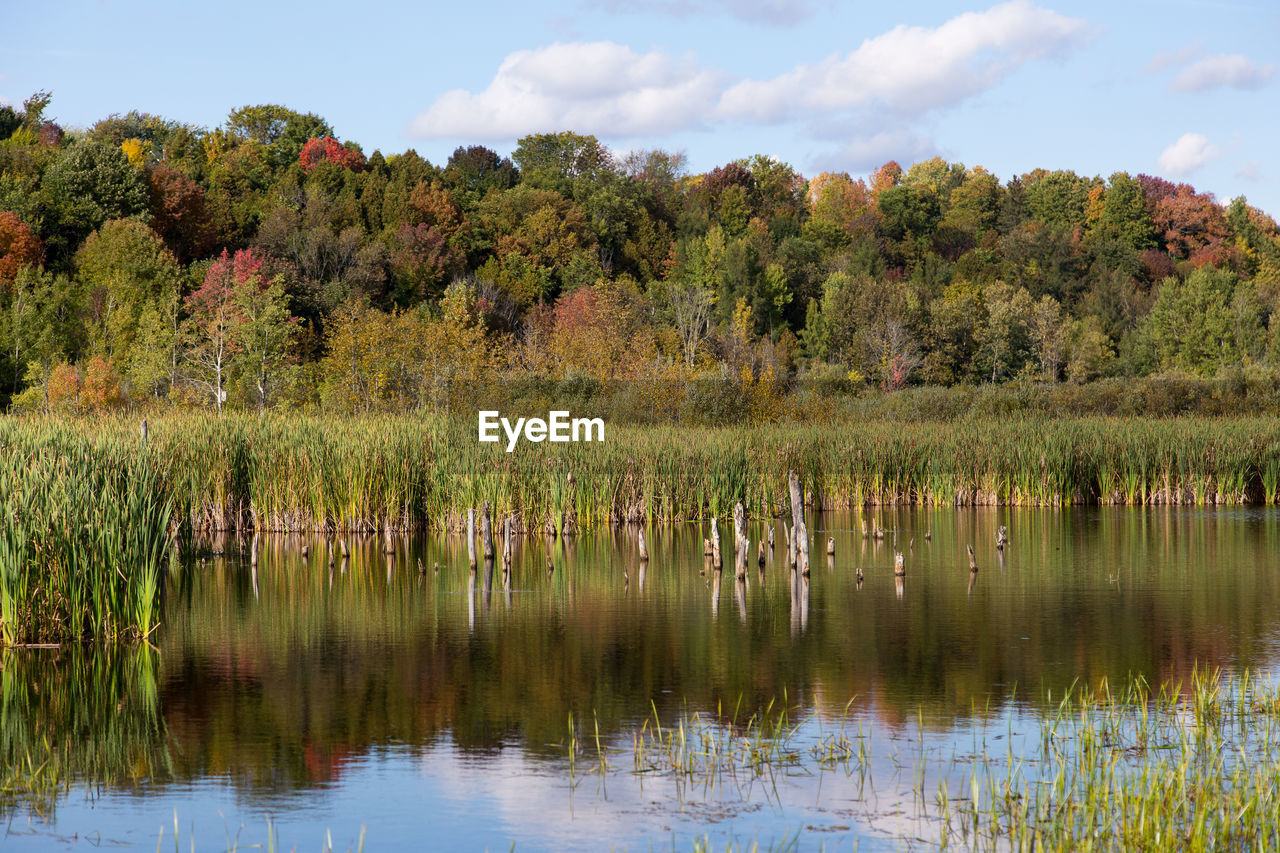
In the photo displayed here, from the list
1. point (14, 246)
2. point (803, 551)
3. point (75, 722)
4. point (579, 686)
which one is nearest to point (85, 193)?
point (14, 246)

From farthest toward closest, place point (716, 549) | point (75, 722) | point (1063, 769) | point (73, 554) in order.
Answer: point (716, 549) < point (73, 554) < point (75, 722) < point (1063, 769)

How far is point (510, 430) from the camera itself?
23219 millimetres

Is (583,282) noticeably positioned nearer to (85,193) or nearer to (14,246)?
(85,193)

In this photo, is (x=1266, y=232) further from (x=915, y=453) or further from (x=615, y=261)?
(x=915, y=453)

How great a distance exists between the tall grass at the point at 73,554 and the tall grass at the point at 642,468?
11.7ft

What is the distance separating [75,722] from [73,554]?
82.7 inches

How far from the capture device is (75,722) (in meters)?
9.12

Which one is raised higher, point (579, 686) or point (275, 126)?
point (275, 126)

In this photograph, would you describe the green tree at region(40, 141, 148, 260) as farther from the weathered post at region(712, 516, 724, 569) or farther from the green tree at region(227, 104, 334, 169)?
the weathered post at region(712, 516, 724, 569)

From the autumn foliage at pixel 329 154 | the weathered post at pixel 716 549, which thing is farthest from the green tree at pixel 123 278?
the weathered post at pixel 716 549

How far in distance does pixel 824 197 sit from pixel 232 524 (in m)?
70.5

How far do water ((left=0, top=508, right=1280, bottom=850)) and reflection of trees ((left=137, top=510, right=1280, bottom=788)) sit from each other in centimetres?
5

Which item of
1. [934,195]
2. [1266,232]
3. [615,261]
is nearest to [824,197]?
[934,195]

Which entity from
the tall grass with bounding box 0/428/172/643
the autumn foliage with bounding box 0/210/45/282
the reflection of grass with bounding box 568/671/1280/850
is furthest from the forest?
the reflection of grass with bounding box 568/671/1280/850
